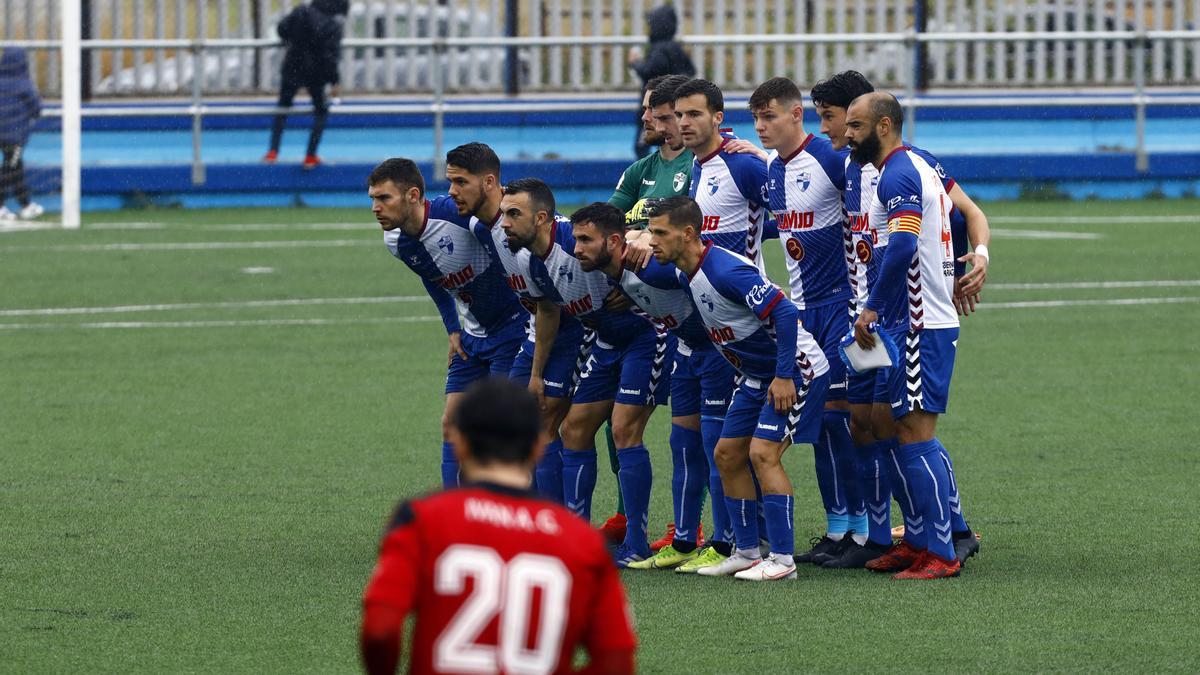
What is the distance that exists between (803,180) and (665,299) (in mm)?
882

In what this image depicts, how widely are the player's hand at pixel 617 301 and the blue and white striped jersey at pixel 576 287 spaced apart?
0.06 feet

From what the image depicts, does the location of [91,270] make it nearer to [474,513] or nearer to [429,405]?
[429,405]

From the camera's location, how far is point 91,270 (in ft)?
62.3

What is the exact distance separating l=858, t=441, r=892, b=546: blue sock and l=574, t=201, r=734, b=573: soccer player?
0.62 m

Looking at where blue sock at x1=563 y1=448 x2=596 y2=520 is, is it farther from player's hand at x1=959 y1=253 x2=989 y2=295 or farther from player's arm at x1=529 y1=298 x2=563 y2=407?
player's hand at x1=959 y1=253 x2=989 y2=295

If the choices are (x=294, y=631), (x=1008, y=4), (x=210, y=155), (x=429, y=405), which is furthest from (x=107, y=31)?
(x=294, y=631)

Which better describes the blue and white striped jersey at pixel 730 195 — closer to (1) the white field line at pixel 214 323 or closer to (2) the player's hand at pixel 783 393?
(2) the player's hand at pixel 783 393

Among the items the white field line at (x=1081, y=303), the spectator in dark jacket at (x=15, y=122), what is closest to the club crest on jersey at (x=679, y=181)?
the white field line at (x=1081, y=303)

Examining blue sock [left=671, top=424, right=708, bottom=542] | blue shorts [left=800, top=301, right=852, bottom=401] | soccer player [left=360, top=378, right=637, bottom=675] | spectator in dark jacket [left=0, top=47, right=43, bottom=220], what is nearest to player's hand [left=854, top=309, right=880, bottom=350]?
blue shorts [left=800, top=301, right=852, bottom=401]

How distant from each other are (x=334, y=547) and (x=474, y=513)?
4852mm

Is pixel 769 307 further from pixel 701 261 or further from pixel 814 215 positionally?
pixel 814 215

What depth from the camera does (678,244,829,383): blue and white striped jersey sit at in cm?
767

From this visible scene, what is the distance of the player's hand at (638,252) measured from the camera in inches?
313

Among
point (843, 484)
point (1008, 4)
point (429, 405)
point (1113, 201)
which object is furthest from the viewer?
point (1008, 4)
